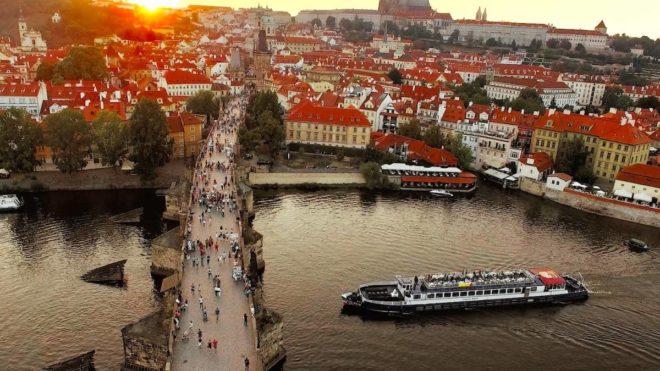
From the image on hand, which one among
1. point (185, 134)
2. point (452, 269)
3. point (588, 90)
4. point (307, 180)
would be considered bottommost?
point (452, 269)

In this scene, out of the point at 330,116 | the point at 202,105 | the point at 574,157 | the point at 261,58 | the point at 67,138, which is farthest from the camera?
the point at 261,58

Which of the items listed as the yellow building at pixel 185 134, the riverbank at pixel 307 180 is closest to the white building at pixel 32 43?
the yellow building at pixel 185 134

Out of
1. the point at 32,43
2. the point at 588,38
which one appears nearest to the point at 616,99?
the point at 588,38

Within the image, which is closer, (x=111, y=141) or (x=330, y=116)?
(x=111, y=141)

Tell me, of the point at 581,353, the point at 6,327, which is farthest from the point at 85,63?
the point at 581,353

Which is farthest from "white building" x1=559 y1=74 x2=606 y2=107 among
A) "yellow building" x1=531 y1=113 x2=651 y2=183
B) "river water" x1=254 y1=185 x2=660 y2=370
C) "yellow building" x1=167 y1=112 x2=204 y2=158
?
"yellow building" x1=167 y1=112 x2=204 y2=158

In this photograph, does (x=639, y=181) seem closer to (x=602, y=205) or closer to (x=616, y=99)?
(x=602, y=205)
